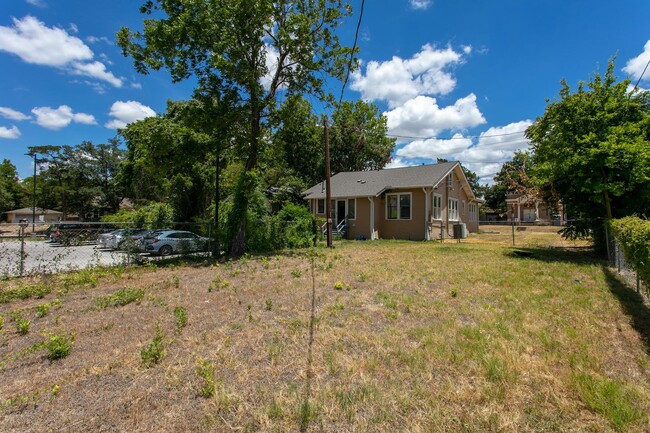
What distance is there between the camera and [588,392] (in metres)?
3.02

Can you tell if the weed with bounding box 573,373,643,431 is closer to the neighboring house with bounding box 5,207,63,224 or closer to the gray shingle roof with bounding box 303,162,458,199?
the gray shingle roof with bounding box 303,162,458,199

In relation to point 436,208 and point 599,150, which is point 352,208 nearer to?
point 436,208

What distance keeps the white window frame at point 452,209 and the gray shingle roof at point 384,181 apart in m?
2.57

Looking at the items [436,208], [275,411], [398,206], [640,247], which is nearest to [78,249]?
[275,411]

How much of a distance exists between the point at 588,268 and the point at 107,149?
54260 mm

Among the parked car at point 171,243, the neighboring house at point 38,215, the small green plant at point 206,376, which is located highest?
the neighboring house at point 38,215

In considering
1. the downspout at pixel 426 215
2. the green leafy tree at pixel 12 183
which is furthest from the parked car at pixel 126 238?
the green leafy tree at pixel 12 183

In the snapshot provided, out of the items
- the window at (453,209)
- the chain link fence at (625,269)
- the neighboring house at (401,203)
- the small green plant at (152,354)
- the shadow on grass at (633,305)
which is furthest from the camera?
the window at (453,209)

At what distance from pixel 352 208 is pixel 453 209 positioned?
7418 mm

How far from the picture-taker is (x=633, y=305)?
5773mm

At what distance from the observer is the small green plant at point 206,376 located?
312 cm

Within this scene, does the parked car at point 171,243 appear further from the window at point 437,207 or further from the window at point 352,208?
the window at point 437,207

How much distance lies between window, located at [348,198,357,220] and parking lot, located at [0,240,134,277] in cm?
1319

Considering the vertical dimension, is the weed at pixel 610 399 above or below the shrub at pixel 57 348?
below
